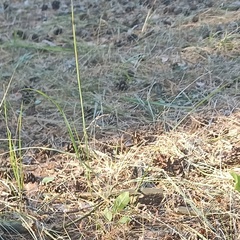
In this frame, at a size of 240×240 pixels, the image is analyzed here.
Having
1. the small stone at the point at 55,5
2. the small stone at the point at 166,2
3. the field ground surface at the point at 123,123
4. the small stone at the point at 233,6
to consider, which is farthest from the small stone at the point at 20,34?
the small stone at the point at 233,6

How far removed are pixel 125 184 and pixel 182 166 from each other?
0.26 metres

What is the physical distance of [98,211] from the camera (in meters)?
1.99

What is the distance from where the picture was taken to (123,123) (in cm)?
267

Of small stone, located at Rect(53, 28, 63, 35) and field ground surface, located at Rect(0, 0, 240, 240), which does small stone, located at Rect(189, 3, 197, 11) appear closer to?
field ground surface, located at Rect(0, 0, 240, 240)

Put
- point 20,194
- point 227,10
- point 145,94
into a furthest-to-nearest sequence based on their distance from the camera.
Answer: point 227,10 < point 145,94 < point 20,194

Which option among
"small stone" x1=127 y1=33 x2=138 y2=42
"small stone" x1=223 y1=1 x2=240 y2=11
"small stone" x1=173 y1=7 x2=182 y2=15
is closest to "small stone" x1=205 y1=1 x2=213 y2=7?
"small stone" x1=223 y1=1 x2=240 y2=11

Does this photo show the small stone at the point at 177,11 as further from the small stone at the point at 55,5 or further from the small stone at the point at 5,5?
the small stone at the point at 5,5

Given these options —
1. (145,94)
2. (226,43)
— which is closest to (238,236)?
(145,94)

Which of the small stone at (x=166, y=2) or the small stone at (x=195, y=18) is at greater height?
the small stone at (x=195, y=18)

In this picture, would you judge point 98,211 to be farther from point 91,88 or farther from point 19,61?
point 19,61

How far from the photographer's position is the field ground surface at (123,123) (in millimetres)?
1952

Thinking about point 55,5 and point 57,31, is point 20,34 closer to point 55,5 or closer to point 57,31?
point 57,31

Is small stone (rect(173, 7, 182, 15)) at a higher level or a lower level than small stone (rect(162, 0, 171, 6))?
higher

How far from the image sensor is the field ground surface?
195cm
